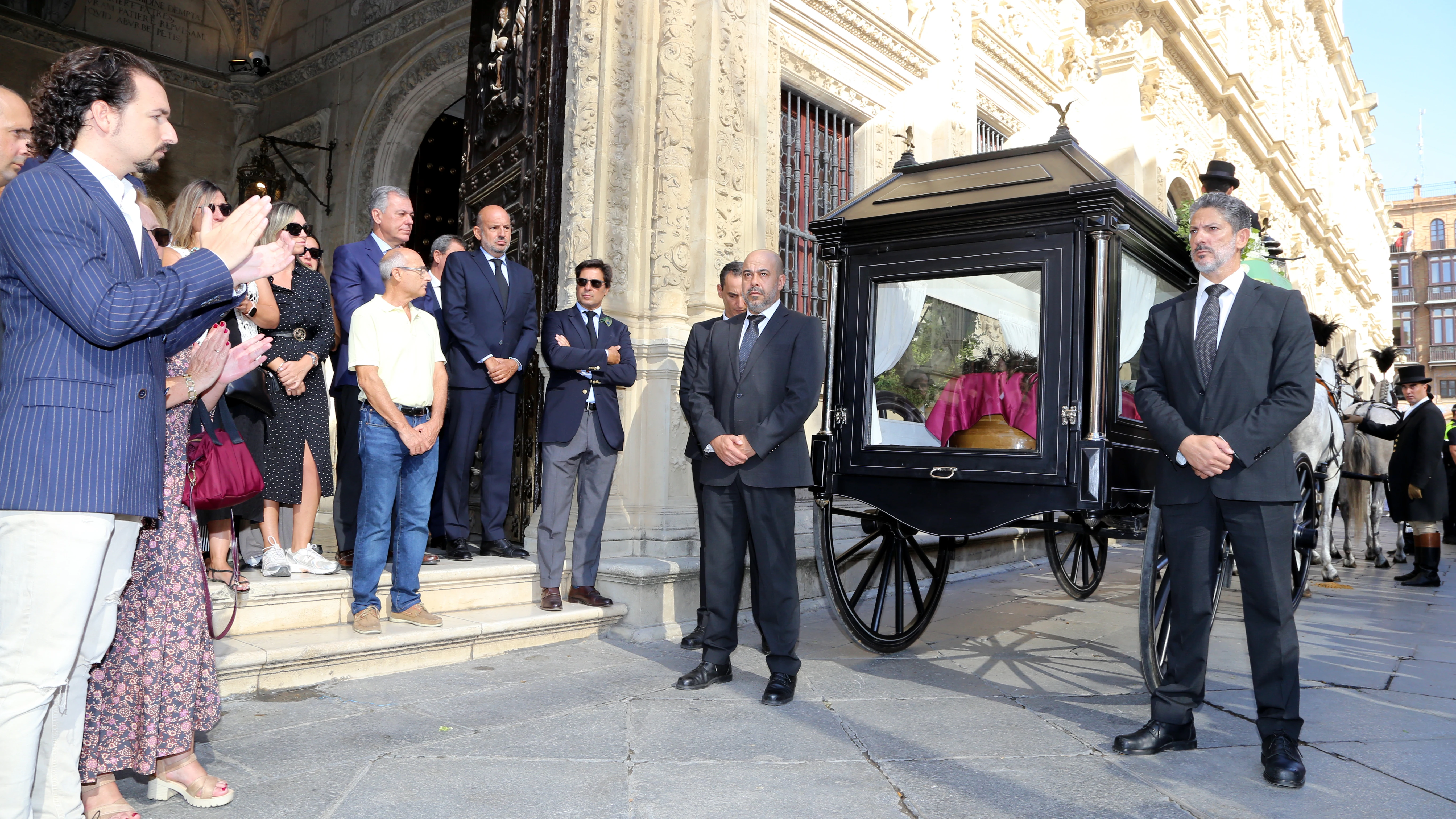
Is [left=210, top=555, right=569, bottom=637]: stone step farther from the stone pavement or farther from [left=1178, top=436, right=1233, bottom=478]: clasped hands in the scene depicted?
[left=1178, top=436, right=1233, bottom=478]: clasped hands

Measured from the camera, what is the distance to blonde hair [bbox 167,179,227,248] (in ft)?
12.6

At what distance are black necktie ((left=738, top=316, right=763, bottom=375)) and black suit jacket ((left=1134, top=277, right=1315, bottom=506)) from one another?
165cm

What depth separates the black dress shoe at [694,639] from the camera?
5.13m

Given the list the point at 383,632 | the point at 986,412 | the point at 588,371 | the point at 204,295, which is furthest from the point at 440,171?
the point at 204,295

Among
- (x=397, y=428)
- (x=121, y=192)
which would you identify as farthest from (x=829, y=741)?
(x=121, y=192)

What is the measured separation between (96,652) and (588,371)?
10.6 ft

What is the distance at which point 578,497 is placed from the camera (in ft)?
18.3

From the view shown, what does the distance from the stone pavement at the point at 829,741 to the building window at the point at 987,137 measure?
6996 mm

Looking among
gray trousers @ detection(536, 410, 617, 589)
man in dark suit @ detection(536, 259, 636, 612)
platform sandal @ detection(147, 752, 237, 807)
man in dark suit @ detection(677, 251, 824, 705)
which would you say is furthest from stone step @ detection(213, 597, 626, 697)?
man in dark suit @ detection(677, 251, 824, 705)

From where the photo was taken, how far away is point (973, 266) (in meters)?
4.26

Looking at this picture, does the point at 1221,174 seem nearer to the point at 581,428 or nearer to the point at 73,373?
the point at 581,428

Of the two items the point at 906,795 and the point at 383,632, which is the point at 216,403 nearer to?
the point at 383,632

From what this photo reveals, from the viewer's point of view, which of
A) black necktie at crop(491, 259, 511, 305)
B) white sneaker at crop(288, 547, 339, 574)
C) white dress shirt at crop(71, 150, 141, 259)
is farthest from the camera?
black necktie at crop(491, 259, 511, 305)

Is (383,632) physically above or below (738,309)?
below
